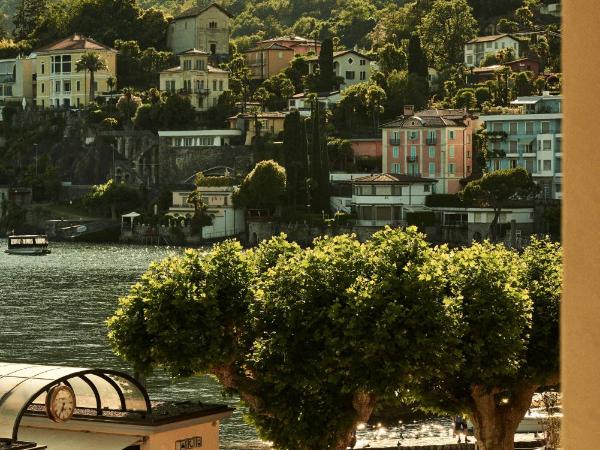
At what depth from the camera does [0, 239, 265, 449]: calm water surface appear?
5097cm

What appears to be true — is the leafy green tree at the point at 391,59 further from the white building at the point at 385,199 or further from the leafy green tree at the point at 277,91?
the white building at the point at 385,199

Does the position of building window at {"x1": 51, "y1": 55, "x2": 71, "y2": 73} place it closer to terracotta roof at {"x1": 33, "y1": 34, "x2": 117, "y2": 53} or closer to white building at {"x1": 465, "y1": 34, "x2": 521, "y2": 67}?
terracotta roof at {"x1": 33, "y1": 34, "x2": 117, "y2": 53}

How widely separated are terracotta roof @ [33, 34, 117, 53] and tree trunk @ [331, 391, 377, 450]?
141 meters

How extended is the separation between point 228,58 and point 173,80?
1580cm

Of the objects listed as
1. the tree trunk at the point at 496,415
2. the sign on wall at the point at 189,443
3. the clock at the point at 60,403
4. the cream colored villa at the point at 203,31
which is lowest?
the tree trunk at the point at 496,415

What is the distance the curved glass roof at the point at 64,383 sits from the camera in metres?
15.3

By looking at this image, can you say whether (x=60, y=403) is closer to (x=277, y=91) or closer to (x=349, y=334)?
(x=349, y=334)

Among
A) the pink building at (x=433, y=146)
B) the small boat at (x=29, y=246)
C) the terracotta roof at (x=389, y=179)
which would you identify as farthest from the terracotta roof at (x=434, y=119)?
the small boat at (x=29, y=246)

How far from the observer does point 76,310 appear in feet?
254

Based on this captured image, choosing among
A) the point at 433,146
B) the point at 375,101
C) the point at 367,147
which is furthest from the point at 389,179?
the point at 375,101

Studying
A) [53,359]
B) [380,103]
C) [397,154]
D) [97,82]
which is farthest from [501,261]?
[97,82]

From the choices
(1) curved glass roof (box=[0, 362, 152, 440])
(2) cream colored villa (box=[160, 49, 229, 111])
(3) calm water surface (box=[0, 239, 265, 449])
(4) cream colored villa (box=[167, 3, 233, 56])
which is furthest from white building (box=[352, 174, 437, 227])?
(1) curved glass roof (box=[0, 362, 152, 440])

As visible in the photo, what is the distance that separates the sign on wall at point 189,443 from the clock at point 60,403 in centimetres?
256

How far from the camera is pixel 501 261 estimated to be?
32.7 m
